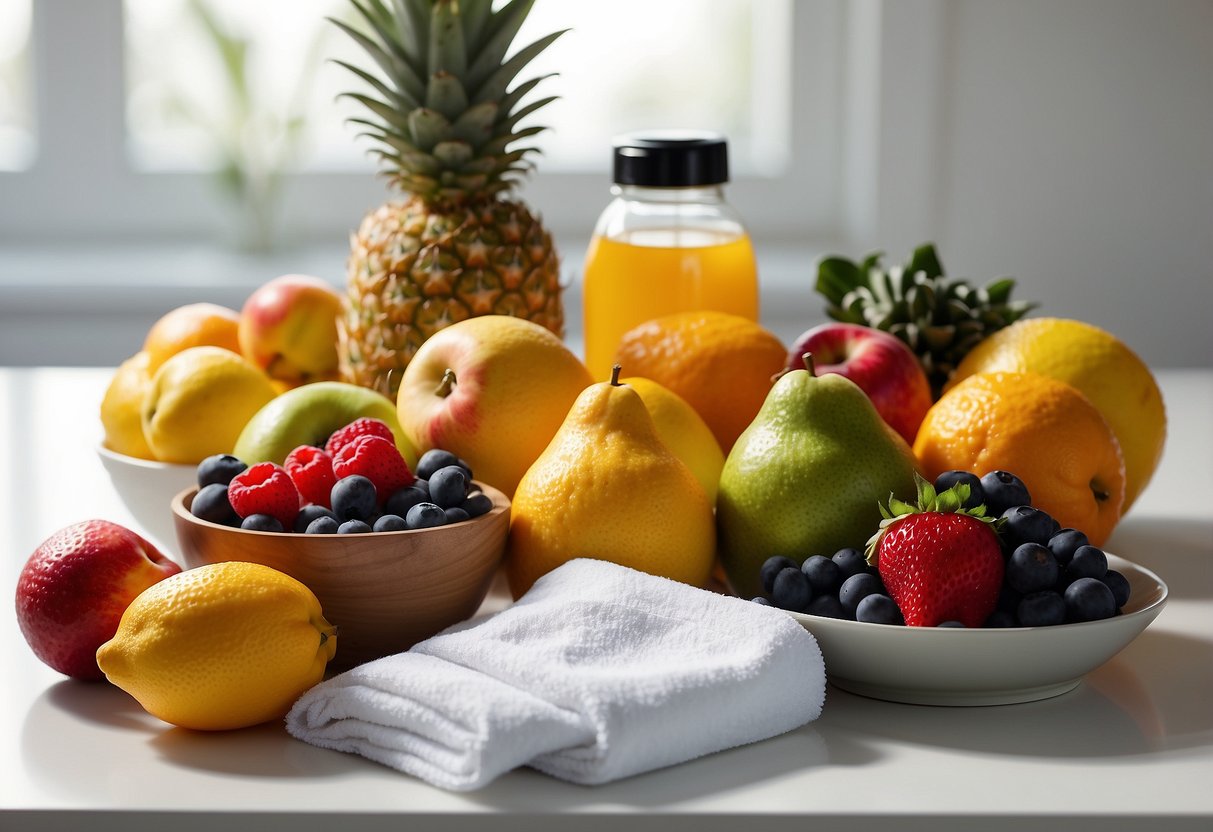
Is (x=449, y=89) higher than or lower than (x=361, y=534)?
higher

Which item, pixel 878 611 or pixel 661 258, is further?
pixel 661 258

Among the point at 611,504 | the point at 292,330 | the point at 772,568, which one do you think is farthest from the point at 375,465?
the point at 292,330

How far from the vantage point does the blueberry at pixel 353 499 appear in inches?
30.5

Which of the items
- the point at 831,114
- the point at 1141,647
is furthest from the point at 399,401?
the point at 831,114

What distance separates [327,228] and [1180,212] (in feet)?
5.41

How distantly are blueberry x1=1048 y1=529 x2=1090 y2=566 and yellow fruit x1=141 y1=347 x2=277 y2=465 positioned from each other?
1.98ft

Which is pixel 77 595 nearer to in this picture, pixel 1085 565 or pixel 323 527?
pixel 323 527

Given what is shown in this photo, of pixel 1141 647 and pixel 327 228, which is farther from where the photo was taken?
pixel 327 228

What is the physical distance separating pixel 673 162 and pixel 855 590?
1.61 feet

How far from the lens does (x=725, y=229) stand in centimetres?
122

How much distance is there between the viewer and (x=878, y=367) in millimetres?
1016

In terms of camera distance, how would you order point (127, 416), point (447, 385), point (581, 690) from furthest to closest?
point (127, 416), point (447, 385), point (581, 690)

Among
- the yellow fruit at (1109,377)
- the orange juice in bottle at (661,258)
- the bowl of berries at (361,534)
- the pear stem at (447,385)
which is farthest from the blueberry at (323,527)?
the yellow fruit at (1109,377)

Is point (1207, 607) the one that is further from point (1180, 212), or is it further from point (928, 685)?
point (1180, 212)
